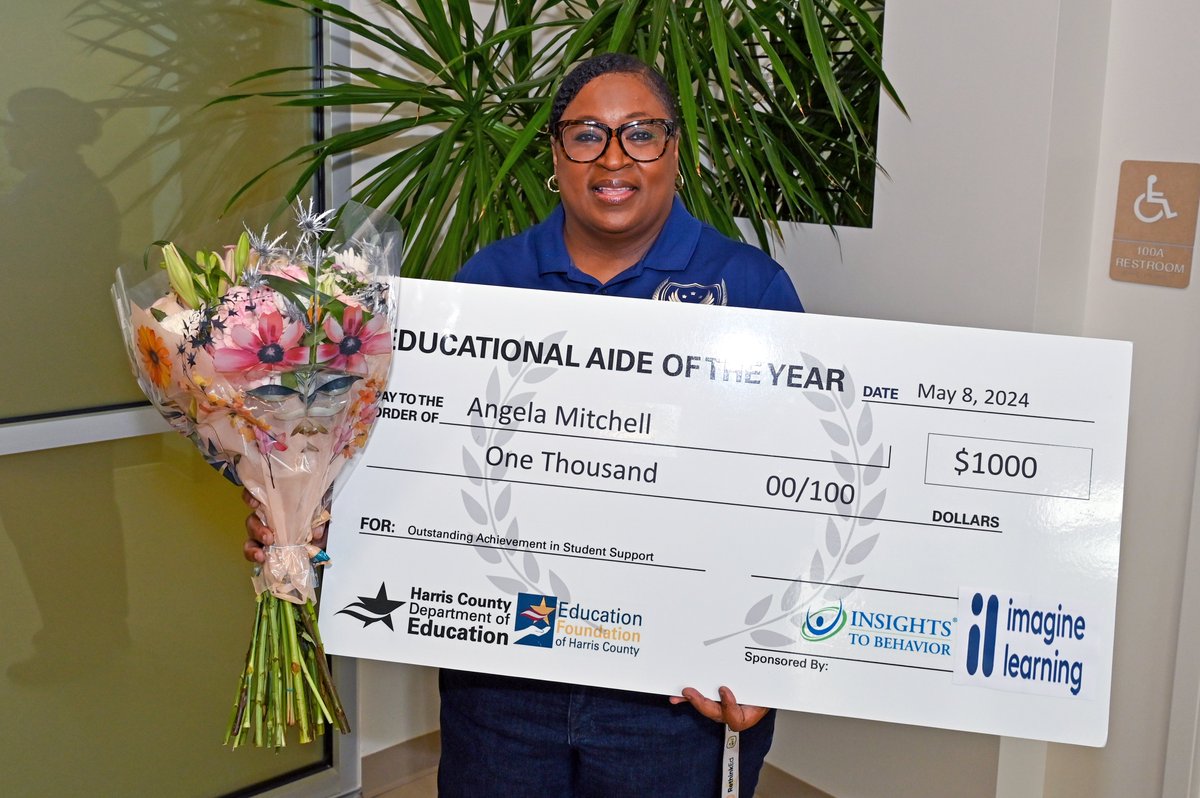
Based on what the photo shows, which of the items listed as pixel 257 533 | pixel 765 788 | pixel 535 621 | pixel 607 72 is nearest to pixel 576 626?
pixel 535 621

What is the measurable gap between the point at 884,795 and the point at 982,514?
1.50 m

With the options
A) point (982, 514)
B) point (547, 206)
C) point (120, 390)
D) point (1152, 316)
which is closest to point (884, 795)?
point (1152, 316)

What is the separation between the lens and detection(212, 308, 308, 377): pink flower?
1273 mm

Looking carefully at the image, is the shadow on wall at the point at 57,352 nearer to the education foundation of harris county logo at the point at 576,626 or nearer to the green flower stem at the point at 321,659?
the green flower stem at the point at 321,659

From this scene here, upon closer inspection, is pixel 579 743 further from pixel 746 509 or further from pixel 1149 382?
pixel 1149 382

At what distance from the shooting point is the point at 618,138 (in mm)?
1560

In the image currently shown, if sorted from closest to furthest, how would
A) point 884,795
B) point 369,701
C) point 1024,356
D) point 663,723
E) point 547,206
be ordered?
point 1024,356 < point 663,723 < point 547,206 < point 884,795 < point 369,701

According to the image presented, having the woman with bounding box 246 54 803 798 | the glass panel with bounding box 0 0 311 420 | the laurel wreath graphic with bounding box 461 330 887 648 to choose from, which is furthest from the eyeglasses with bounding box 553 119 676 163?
the glass panel with bounding box 0 0 311 420

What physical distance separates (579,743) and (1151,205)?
158cm

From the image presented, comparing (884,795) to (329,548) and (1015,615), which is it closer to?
(1015,615)

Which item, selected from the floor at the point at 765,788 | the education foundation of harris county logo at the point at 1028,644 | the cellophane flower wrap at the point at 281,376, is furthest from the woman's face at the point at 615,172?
the floor at the point at 765,788

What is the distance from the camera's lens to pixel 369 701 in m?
3.00

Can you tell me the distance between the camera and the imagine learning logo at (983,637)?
4.81 ft

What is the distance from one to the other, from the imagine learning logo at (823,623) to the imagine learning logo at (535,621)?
1.16 ft
